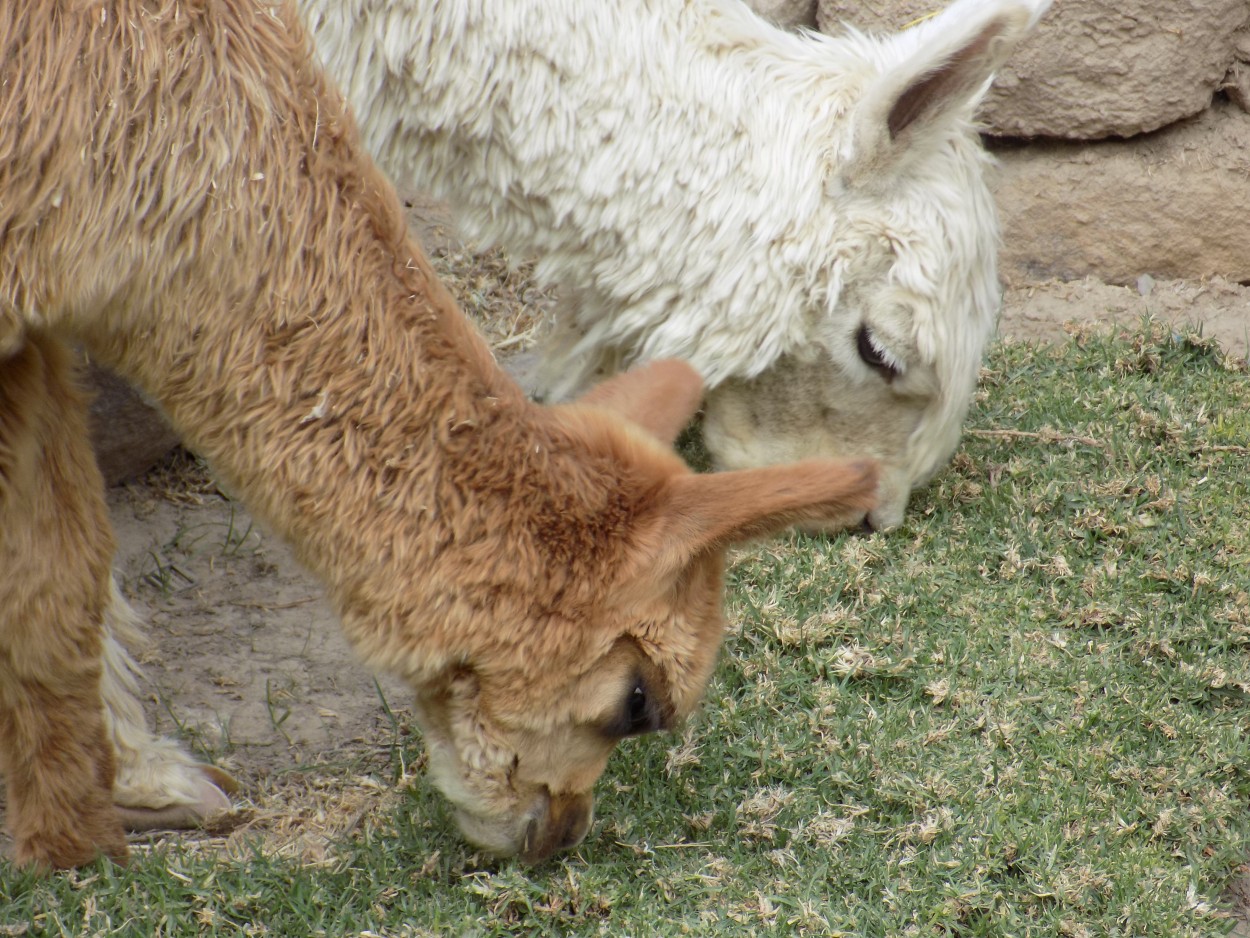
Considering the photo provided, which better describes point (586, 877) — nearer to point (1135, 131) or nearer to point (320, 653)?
point (320, 653)

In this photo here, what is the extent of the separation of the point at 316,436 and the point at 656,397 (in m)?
0.77

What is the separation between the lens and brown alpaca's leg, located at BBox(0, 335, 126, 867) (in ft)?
8.76

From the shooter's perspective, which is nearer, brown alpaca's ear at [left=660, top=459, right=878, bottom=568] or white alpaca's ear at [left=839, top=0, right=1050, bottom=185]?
brown alpaca's ear at [left=660, top=459, right=878, bottom=568]

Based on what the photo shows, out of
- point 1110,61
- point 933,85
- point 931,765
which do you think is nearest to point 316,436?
point 931,765

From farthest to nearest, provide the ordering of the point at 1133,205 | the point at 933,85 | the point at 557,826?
the point at 1133,205 < the point at 933,85 < the point at 557,826

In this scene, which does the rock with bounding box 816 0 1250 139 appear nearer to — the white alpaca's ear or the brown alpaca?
the white alpaca's ear

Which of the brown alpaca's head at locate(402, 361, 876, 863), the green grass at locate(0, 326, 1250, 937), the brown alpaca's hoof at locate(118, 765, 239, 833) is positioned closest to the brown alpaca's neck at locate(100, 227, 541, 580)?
the brown alpaca's head at locate(402, 361, 876, 863)

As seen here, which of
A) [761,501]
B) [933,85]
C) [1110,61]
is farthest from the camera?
[1110,61]

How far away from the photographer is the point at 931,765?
350cm

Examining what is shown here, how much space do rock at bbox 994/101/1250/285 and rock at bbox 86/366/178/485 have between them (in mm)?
3455

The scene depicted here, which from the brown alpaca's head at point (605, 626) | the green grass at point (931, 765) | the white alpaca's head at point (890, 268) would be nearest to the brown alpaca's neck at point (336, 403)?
the brown alpaca's head at point (605, 626)

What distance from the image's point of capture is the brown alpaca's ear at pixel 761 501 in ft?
7.68

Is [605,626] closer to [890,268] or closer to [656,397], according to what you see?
[656,397]

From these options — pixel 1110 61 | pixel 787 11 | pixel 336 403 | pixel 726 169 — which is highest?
pixel 787 11
